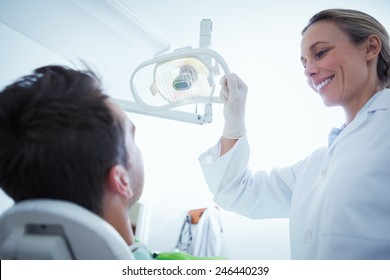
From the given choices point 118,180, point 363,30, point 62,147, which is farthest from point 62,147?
point 363,30

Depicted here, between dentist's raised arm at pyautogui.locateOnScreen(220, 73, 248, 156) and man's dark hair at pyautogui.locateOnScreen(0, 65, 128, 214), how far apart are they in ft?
1.98

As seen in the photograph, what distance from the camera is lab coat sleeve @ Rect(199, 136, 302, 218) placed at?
1.22 meters

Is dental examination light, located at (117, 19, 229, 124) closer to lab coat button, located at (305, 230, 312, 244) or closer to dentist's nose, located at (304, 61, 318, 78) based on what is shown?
dentist's nose, located at (304, 61, 318, 78)

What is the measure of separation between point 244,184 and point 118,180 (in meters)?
0.76

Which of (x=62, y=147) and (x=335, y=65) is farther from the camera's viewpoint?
(x=335, y=65)


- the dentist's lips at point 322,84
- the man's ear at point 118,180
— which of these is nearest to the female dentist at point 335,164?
the dentist's lips at point 322,84

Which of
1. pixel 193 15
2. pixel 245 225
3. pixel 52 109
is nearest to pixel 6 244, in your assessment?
pixel 52 109

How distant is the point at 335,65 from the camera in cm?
100

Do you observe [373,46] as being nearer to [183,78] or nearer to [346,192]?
[346,192]

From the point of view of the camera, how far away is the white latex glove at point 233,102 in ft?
3.57

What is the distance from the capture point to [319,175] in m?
0.98

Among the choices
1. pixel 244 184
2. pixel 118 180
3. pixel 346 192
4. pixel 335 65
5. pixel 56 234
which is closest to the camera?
pixel 56 234

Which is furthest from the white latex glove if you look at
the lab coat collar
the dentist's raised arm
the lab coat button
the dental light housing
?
the lab coat button

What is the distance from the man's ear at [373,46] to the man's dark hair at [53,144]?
991 millimetres
